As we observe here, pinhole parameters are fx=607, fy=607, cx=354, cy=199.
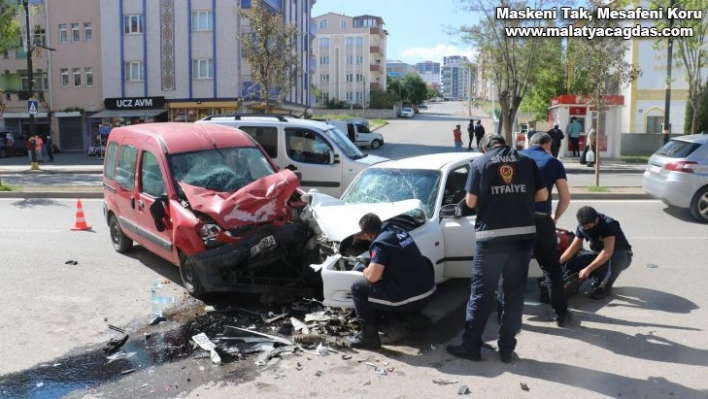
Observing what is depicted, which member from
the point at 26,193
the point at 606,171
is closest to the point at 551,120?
the point at 606,171

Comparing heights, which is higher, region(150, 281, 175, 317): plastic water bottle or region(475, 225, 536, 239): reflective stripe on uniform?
region(475, 225, 536, 239): reflective stripe on uniform

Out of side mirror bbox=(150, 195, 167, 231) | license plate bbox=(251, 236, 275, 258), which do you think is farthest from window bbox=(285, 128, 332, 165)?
license plate bbox=(251, 236, 275, 258)

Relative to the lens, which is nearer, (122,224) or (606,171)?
(122,224)

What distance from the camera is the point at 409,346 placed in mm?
5391

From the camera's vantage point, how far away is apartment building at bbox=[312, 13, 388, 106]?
99500 millimetres

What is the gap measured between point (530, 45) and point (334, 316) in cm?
1988

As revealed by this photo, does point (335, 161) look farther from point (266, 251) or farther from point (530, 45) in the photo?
point (530, 45)

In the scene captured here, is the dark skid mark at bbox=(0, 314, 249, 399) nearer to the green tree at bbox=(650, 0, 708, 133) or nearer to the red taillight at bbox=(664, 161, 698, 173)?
the red taillight at bbox=(664, 161, 698, 173)

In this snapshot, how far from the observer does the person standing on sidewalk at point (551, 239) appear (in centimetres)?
558

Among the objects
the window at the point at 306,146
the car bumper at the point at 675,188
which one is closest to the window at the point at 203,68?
the window at the point at 306,146

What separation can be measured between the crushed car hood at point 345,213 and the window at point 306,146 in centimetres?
484

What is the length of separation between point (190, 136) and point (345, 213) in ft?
8.84

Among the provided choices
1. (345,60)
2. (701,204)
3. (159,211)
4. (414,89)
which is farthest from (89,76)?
(414,89)

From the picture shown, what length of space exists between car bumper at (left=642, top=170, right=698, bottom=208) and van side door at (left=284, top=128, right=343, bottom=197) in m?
6.00
